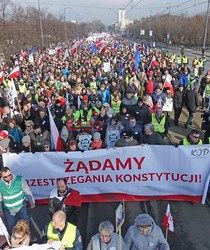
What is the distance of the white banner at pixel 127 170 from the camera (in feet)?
21.9

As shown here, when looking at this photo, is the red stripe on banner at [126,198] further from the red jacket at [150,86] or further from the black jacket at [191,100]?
the red jacket at [150,86]

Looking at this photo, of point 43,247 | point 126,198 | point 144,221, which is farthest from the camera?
point 126,198

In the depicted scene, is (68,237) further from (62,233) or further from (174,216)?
(174,216)

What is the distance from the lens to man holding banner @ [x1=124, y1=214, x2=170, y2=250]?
4.30 m

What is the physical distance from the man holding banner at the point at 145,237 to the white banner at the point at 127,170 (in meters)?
2.41

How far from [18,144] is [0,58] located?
27.5m

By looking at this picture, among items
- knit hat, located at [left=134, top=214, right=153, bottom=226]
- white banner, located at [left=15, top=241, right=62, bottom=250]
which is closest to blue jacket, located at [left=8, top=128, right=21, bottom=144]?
white banner, located at [left=15, top=241, right=62, bottom=250]

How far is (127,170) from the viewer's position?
6.83 m

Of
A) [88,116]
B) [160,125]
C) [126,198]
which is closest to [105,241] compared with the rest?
[126,198]

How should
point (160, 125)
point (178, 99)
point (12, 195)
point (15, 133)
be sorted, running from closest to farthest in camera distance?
point (12, 195) → point (15, 133) → point (160, 125) → point (178, 99)

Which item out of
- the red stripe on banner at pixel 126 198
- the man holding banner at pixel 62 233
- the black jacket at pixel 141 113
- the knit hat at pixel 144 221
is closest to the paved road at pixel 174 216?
the red stripe on banner at pixel 126 198

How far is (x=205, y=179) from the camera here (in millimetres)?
6730

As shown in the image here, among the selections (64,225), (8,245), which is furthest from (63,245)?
(8,245)

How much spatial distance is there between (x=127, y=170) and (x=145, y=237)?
2516 mm
